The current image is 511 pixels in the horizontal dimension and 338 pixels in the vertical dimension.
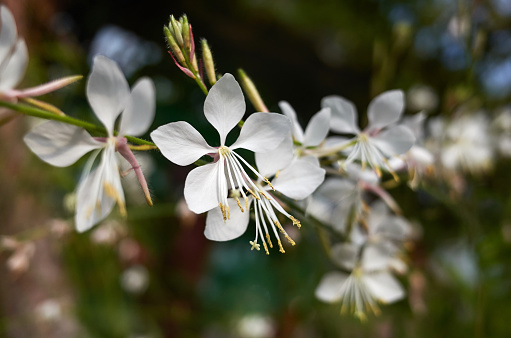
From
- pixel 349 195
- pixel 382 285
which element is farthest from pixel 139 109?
pixel 382 285

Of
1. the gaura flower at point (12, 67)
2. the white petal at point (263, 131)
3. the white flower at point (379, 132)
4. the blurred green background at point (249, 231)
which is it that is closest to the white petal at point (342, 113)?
the white flower at point (379, 132)

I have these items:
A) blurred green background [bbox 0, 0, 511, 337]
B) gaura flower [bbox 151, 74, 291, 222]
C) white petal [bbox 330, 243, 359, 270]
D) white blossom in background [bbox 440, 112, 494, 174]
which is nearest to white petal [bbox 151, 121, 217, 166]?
gaura flower [bbox 151, 74, 291, 222]

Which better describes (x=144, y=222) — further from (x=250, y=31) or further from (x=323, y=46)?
(x=323, y=46)

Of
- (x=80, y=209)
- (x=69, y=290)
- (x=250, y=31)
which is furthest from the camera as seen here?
(x=250, y=31)

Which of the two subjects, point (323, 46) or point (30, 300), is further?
point (323, 46)

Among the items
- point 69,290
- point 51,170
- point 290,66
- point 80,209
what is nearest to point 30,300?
point 69,290

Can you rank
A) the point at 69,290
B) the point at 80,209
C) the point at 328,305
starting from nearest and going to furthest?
1. the point at 80,209
2. the point at 328,305
3. the point at 69,290
